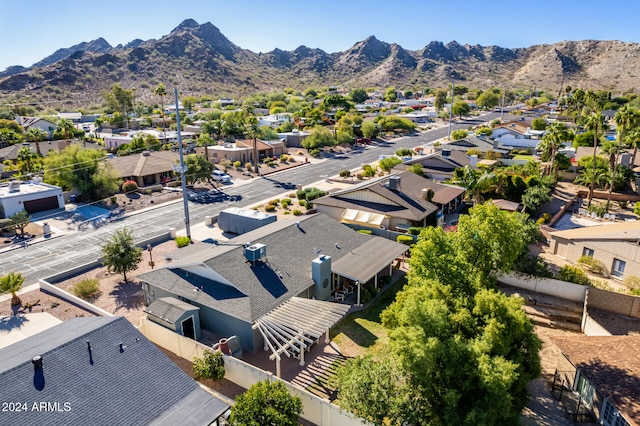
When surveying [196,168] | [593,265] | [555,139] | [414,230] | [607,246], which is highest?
[555,139]

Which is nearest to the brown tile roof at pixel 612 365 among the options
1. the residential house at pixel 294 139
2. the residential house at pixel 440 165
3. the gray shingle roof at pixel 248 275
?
the gray shingle roof at pixel 248 275

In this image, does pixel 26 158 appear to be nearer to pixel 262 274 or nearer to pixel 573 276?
pixel 262 274

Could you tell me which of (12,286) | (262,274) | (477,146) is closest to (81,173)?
(12,286)

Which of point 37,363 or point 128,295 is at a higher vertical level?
point 37,363

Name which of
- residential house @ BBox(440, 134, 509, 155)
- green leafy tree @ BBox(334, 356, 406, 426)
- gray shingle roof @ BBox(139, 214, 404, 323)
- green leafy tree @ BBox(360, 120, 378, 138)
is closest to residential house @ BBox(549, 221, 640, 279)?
gray shingle roof @ BBox(139, 214, 404, 323)

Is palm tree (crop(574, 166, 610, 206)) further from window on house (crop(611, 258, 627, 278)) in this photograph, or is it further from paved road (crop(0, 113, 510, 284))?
paved road (crop(0, 113, 510, 284))

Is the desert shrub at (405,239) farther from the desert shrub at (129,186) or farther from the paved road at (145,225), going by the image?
the desert shrub at (129,186)
